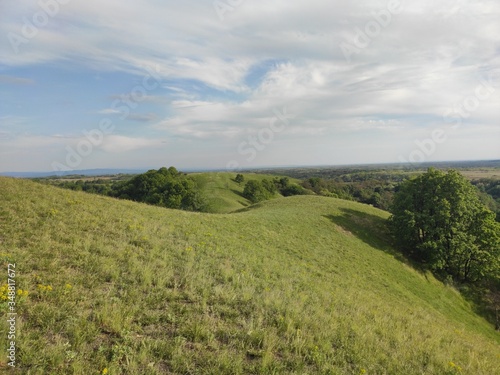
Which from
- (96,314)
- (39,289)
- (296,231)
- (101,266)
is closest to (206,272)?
(101,266)

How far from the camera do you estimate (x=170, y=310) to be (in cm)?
741

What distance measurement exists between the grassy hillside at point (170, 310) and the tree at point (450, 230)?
21336 mm

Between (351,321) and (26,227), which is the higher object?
(26,227)

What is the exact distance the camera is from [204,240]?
15672mm

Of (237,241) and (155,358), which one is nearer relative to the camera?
(155,358)

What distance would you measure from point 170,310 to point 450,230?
32888 millimetres

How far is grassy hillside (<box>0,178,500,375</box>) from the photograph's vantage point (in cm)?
568

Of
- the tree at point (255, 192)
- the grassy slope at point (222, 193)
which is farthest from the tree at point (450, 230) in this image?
the tree at point (255, 192)

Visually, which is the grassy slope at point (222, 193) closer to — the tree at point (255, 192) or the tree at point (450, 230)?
the tree at point (255, 192)

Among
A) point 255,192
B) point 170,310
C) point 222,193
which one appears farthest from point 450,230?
point 222,193

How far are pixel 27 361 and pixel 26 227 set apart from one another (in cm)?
773

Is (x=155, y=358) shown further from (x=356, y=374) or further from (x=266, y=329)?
(x=356, y=374)

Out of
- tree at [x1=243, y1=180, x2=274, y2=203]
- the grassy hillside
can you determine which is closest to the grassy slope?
tree at [x1=243, y1=180, x2=274, y2=203]

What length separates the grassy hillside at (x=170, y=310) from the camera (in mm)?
5684
